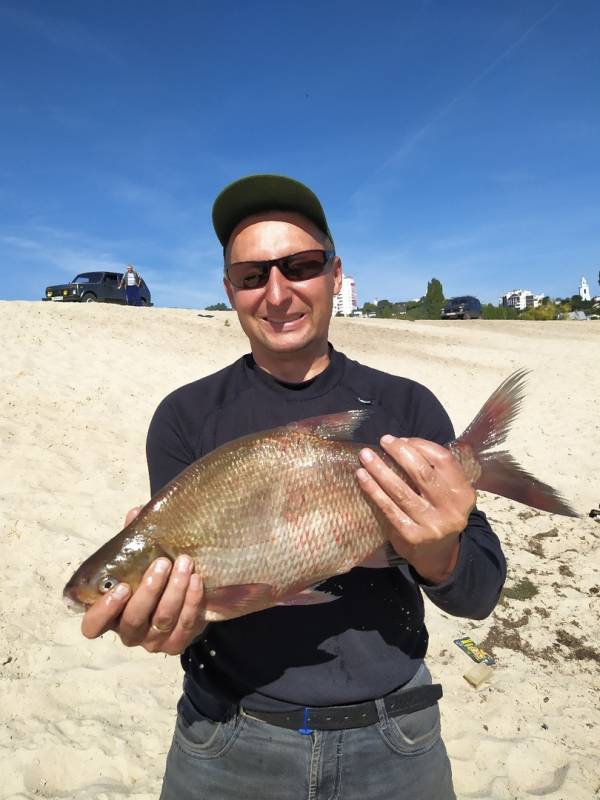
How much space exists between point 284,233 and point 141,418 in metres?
8.66

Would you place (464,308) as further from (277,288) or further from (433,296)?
(277,288)

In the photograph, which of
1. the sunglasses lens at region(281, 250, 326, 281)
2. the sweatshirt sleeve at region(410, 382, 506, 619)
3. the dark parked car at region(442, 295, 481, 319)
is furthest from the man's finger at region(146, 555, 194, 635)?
the dark parked car at region(442, 295, 481, 319)

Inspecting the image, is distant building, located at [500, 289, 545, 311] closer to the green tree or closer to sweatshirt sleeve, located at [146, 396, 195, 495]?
the green tree

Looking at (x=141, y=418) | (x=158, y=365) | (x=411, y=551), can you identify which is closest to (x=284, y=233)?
(x=411, y=551)

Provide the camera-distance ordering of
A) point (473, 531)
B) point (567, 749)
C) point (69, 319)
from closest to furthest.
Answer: point (473, 531) → point (567, 749) → point (69, 319)

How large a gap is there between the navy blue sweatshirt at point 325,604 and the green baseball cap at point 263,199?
69 cm

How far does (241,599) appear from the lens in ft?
6.14

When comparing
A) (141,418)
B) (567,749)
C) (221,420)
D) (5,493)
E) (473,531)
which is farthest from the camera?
(141,418)

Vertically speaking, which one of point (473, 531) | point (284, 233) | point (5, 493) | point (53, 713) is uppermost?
point (284, 233)

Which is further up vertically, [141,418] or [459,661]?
[141,418]

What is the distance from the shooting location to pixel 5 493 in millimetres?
6824

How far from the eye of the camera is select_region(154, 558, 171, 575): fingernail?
6.04 ft

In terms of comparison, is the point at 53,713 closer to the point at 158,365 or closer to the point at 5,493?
the point at 5,493

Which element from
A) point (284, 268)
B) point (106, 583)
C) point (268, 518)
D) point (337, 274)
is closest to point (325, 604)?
point (268, 518)
